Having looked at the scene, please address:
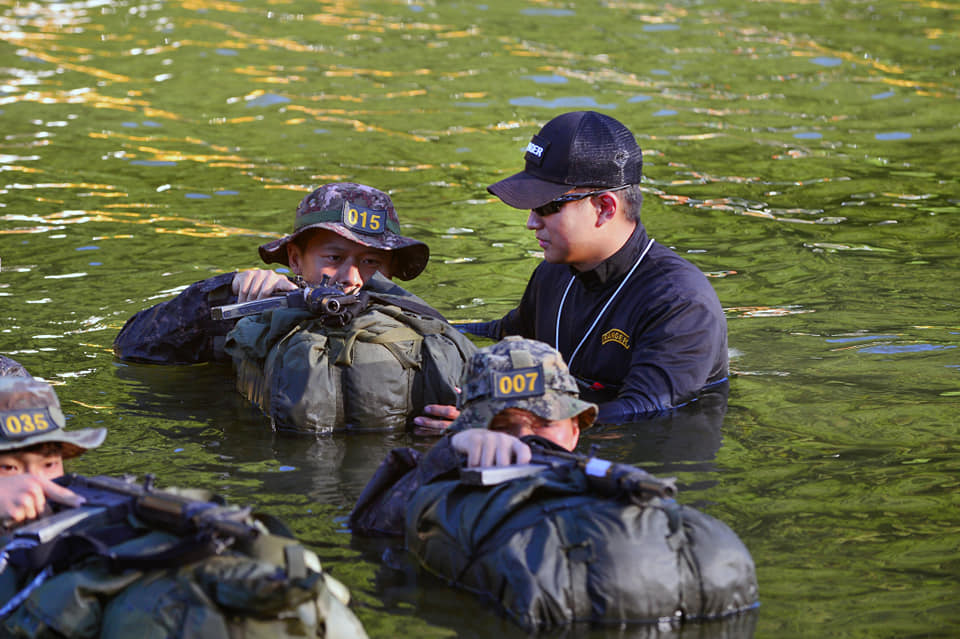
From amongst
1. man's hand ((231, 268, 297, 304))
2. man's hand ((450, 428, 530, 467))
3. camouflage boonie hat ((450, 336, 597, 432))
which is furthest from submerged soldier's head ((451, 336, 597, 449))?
man's hand ((231, 268, 297, 304))

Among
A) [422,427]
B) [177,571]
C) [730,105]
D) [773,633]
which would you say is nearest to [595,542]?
[773,633]

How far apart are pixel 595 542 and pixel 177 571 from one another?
1.27 metres

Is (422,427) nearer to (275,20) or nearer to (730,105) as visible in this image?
(730,105)

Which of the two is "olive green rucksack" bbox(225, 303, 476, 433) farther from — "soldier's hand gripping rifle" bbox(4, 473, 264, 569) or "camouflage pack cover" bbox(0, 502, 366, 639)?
"camouflage pack cover" bbox(0, 502, 366, 639)

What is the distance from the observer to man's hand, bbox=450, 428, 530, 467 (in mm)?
4551

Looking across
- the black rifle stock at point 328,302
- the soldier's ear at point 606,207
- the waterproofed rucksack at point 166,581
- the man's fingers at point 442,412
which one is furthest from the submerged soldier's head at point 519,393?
the soldier's ear at point 606,207

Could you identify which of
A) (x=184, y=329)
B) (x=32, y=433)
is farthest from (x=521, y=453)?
(x=184, y=329)

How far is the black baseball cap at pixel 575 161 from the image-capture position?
668cm

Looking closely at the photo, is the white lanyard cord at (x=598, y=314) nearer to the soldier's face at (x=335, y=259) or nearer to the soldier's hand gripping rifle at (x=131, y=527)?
the soldier's face at (x=335, y=259)

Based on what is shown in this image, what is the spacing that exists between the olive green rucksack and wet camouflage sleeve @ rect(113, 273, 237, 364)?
1150 millimetres

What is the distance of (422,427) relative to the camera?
630cm

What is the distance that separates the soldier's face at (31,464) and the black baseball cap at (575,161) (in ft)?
8.76

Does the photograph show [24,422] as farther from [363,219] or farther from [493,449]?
[363,219]

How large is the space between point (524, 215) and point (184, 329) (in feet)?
17.2
